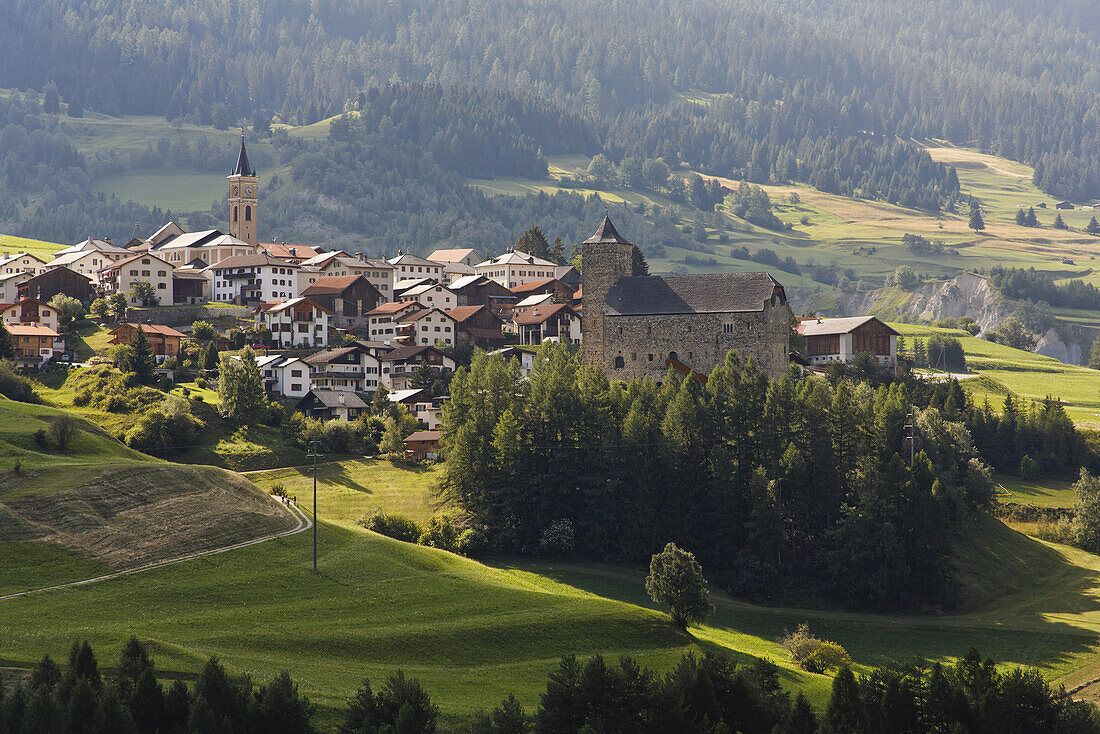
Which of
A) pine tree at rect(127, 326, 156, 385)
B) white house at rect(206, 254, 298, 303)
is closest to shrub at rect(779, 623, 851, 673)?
pine tree at rect(127, 326, 156, 385)

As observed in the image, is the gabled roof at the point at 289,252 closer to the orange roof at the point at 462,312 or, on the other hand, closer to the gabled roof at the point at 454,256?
the gabled roof at the point at 454,256

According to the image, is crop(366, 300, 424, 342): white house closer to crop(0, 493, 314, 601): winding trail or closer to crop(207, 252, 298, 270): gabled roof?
crop(207, 252, 298, 270): gabled roof

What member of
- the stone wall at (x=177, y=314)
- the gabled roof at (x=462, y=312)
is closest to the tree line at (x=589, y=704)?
the gabled roof at (x=462, y=312)

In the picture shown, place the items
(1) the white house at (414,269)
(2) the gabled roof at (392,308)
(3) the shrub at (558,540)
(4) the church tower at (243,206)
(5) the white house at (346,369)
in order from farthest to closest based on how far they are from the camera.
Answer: (4) the church tower at (243,206) < (1) the white house at (414,269) < (2) the gabled roof at (392,308) < (5) the white house at (346,369) < (3) the shrub at (558,540)

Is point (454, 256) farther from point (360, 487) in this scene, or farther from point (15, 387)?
point (360, 487)

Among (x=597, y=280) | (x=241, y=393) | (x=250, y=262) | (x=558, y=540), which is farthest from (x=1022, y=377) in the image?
(x=241, y=393)

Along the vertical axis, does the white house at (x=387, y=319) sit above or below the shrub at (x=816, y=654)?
above

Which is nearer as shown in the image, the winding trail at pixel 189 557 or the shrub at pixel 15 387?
the winding trail at pixel 189 557
